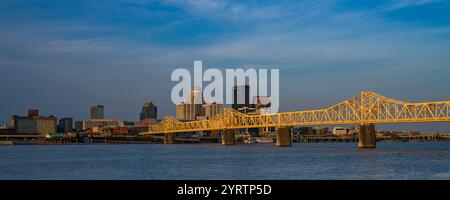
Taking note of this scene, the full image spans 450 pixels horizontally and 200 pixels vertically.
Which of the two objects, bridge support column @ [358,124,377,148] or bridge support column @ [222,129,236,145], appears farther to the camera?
bridge support column @ [222,129,236,145]

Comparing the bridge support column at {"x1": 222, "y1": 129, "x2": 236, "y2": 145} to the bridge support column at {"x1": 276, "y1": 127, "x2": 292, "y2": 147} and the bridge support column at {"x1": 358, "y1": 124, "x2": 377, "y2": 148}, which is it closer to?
the bridge support column at {"x1": 276, "y1": 127, "x2": 292, "y2": 147}

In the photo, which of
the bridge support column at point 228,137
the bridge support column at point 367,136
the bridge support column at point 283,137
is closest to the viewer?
the bridge support column at point 367,136

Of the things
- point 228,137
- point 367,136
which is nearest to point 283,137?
point 228,137

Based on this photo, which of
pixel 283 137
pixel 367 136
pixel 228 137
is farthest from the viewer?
pixel 228 137

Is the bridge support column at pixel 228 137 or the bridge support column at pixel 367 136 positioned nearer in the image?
the bridge support column at pixel 367 136

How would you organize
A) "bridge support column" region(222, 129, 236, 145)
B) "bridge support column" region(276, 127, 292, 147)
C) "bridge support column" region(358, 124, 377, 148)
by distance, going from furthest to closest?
"bridge support column" region(222, 129, 236, 145) → "bridge support column" region(276, 127, 292, 147) → "bridge support column" region(358, 124, 377, 148)

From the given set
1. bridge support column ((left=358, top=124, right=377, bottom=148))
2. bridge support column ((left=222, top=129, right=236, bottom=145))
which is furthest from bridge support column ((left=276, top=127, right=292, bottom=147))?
bridge support column ((left=358, top=124, right=377, bottom=148))

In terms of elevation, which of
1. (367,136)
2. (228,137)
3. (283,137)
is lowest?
(228,137)

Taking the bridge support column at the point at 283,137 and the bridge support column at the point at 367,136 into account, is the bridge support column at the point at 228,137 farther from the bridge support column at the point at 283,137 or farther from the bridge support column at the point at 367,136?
the bridge support column at the point at 367,136

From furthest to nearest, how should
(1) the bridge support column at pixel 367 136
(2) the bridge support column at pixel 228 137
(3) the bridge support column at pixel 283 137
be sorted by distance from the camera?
(2) the bridge support column at pixel 228 137 → (3) the bridge support column at pixel 283 137 → (1) the bridge support column at pixel 367 136

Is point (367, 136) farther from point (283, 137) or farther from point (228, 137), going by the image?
point (228, 137)

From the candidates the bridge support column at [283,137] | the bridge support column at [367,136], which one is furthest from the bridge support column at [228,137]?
the bridge support column at [367,136]
